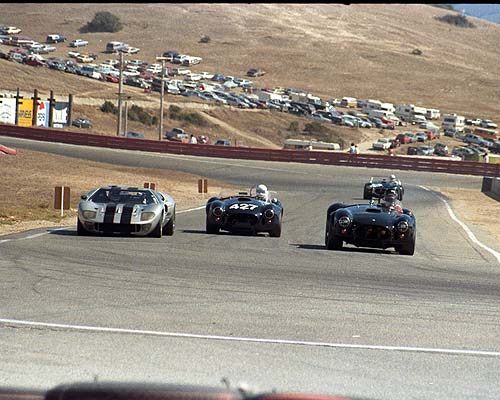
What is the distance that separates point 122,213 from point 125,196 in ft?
3.00

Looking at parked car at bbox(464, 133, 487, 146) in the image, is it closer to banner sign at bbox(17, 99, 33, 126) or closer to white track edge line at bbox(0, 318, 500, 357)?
banner sign at bbox(17, 99, 33, 126)

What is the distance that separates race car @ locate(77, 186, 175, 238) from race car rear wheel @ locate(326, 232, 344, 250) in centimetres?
318

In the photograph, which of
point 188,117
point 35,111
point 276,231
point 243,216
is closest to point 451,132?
point 188,117

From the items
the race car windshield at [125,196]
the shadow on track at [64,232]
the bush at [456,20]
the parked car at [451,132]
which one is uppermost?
→ the bush at [456,20]

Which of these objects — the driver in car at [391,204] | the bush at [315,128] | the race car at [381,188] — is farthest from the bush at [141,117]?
the driver in car at [391,204]

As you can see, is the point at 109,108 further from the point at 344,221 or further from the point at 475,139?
the point at 344,221

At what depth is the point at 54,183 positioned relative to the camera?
38.7m

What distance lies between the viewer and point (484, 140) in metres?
99.7

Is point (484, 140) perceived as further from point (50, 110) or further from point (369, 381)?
point (369, 381)

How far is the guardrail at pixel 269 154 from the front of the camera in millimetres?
61688

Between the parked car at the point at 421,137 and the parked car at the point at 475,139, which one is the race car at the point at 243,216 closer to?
the parked car at the point at 421,137

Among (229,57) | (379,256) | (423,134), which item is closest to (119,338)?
(379,256)

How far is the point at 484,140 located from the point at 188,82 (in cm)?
4235

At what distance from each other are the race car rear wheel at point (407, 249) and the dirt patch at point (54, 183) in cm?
719
